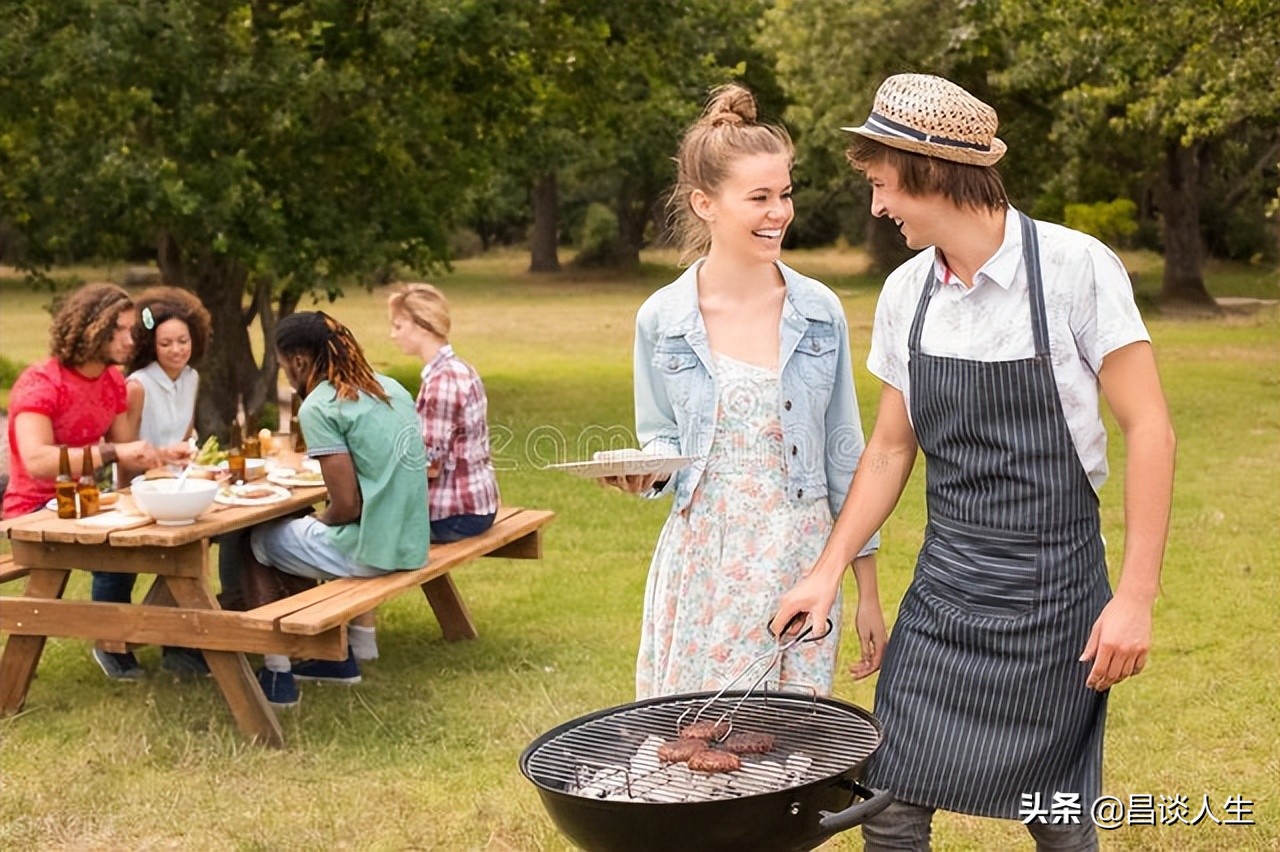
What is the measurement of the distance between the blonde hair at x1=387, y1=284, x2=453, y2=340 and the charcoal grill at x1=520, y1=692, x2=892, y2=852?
11.3 feet

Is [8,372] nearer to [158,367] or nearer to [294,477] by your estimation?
[158,367]

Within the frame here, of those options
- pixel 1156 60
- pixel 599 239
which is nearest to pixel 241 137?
pixel 1156 60

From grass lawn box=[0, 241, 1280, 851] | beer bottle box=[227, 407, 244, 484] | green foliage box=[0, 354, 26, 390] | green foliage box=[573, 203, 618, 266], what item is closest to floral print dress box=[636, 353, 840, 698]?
grass lawn box=[0, 241, 1280, 851]

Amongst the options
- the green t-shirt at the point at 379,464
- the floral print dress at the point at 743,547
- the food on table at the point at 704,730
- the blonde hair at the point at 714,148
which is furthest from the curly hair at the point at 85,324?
the food on table at the point at 704,730

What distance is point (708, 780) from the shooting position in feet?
10.1

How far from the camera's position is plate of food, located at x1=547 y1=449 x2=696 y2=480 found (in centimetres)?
335

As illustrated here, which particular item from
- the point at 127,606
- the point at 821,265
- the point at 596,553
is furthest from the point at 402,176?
the point at 821,265

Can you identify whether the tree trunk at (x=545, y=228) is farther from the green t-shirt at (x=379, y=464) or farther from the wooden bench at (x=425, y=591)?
the green t-shirt at (x=379, y=464)

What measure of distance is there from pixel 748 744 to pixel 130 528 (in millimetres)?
3424

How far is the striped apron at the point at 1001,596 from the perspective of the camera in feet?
10.0

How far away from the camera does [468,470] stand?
681 cm

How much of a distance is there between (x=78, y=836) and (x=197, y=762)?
26.9 inches

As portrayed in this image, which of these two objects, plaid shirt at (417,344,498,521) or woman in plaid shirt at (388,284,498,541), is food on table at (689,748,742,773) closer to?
plaid shirt at (417,344,498,521)

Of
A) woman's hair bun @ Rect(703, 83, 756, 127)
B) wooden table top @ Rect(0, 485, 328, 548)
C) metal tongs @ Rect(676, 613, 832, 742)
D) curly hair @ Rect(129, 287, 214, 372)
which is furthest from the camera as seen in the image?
curly hair @ Rect(129, 287, 214, 372)
